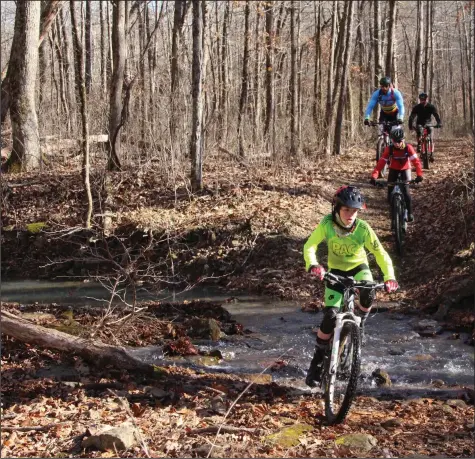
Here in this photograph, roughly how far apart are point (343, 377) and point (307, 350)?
242 cm

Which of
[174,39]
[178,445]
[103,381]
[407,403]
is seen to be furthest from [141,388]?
[174,39]

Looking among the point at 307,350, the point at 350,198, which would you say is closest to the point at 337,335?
the point at 350,198

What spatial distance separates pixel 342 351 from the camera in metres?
5.93

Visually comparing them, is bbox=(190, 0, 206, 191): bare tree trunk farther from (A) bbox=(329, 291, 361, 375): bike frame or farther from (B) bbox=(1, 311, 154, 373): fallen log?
(A) bbox=(329, 291, 361, 375): bike frame

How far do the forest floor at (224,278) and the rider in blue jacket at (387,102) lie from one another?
2.09 metres

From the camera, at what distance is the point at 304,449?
5.02 meters

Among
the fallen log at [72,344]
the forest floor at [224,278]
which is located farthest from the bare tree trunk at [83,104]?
the fallen log at [72,344]

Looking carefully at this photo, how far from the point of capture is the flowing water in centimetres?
722

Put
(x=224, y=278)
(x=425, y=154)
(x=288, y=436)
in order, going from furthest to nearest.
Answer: (x=425, y=154) → (x=224, y=278) → (x=288, y=436)

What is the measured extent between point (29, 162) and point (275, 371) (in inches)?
525

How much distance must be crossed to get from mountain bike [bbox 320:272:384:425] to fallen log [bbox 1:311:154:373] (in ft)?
6.83

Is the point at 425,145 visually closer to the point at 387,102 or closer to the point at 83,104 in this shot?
the point at 387,102

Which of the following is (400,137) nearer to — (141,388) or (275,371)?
(275,371)

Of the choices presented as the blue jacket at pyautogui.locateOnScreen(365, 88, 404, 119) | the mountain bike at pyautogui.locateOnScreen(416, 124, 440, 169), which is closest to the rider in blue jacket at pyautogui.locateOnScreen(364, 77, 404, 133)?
the blue jacket at pyautogui.locateOnScreen(365, 88, 404, 119)
